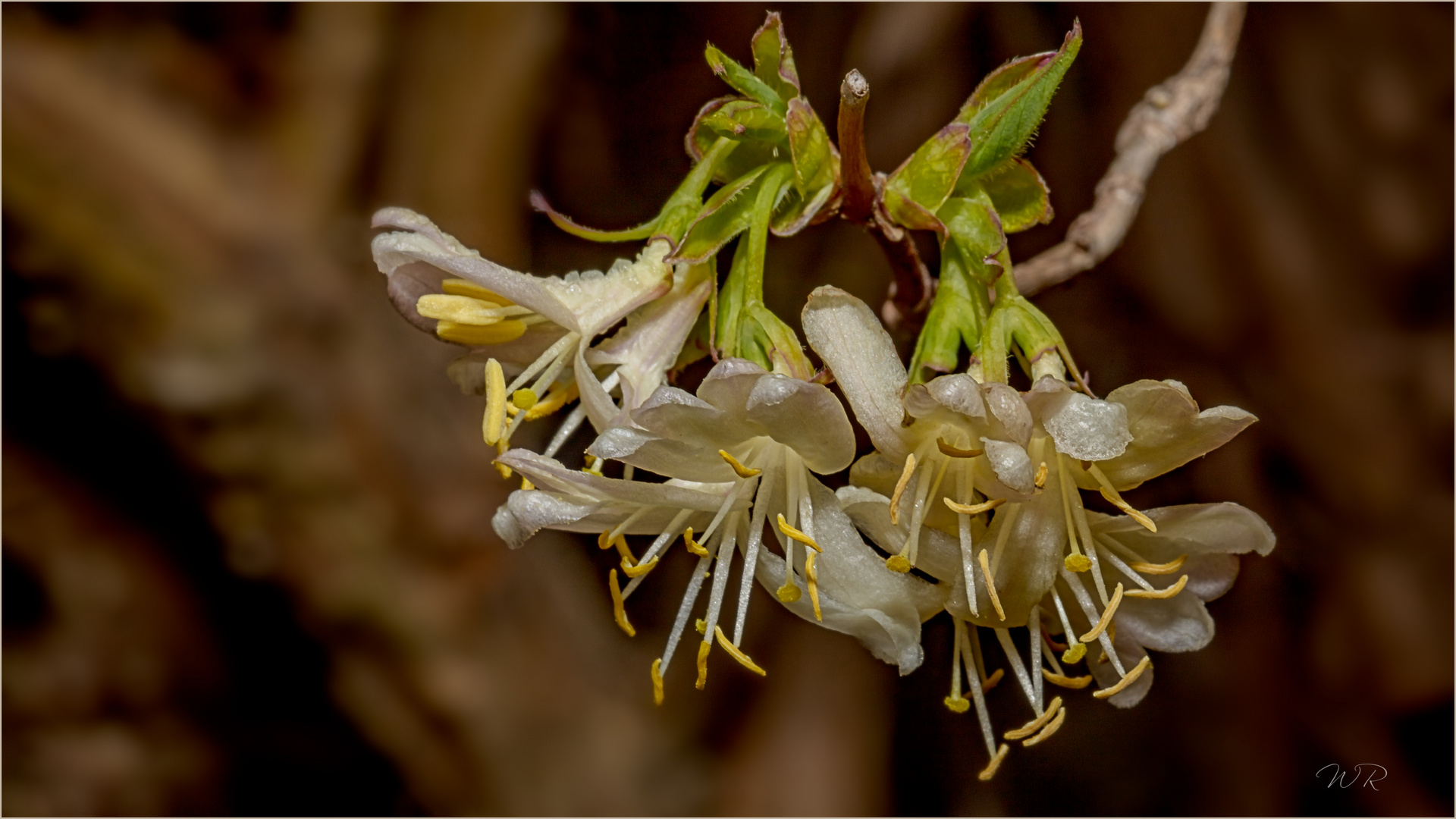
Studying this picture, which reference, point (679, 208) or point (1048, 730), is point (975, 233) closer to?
point (679, 208)

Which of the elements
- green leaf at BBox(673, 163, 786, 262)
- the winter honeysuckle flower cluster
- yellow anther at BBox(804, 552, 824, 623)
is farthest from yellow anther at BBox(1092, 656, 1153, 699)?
green leaf at BBox(673, 163, 786, 262)

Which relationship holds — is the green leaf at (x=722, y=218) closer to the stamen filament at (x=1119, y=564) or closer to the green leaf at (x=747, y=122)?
the green leaf at (x=747, y=122)

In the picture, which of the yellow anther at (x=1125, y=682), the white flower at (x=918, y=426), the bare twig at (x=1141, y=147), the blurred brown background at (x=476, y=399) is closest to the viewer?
the white flower at (x=918, y=426)

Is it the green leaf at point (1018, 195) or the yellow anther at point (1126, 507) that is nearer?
the yellow anther at point (1126, 507)

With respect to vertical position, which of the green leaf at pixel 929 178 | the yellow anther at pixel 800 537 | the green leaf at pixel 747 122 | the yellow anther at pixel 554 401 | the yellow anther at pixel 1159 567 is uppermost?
the green leaf at pixel 747 122

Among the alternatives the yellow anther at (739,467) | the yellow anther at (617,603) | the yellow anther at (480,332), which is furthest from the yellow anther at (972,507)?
the yellow anther at (480,332)

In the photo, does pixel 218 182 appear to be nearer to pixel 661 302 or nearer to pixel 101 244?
pixel 101 244
